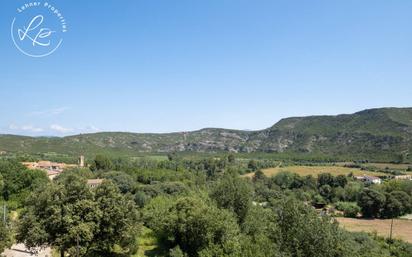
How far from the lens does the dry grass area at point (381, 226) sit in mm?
69500

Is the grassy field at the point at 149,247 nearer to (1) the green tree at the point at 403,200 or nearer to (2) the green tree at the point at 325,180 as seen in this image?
(1) the green tree at the point at 403,200

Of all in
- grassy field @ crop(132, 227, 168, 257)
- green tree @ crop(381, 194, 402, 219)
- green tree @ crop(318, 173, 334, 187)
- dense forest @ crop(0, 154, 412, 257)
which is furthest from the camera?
green tree @ crop(318, 173, 334, 187)

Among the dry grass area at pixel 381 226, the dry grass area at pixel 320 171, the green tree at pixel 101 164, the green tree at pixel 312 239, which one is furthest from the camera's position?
the dry grass area at pixel 320 171

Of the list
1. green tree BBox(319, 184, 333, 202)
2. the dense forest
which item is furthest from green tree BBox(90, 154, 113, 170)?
green tree BBox(319, 184, 333, 202)

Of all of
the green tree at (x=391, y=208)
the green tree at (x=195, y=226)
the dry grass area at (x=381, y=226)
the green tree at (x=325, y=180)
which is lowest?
the dry grass area at (x=381, y=226)

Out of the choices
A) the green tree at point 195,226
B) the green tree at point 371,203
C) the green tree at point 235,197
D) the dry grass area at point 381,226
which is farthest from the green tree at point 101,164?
the green tree at point 195,226

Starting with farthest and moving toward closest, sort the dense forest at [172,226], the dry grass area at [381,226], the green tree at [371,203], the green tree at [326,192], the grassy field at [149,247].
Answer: the green tree at [326,192], the green tree at [371,203], the dry grass area at [381,226], the grassy field at [149,247], the dense forest at [172,226]

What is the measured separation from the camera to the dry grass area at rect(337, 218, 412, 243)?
69500 millimetres

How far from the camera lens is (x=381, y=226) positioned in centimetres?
7788

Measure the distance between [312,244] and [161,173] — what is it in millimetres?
67761

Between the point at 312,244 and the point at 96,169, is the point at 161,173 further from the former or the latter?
the point at 312,244

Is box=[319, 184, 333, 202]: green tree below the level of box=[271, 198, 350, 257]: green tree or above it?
below

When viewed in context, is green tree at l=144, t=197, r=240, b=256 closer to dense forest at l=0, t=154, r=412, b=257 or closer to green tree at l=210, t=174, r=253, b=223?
dense forest at l=0, t=154, r=412, b=257

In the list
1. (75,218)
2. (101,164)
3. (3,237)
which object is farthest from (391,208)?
(3,237)
